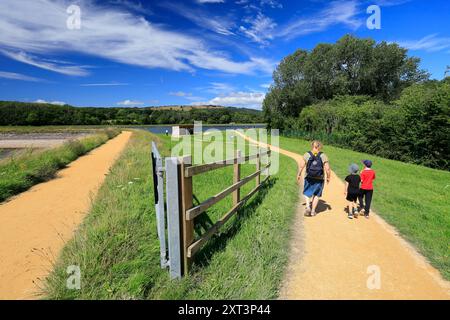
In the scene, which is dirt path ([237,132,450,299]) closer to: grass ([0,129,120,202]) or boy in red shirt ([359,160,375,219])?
boy in red shirt ([359,160,375,219])

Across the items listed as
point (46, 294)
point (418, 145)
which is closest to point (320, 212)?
point (46, 294)

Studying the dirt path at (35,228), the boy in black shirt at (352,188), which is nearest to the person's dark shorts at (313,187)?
the boy in black shirt at (352,188)

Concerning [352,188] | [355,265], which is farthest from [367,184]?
[355,265]

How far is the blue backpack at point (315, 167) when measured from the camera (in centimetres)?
574

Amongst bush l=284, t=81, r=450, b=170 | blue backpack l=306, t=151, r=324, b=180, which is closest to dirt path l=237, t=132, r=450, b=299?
blue backpack l=306, t=151, r=324, b=180

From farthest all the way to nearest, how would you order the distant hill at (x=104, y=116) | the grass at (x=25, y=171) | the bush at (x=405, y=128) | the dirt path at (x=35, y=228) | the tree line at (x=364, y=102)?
the distant hill at (x=104, y=116) → the tree line at (x=364, y=102) → the bush at (x=405, y=128) → the grass at (x=25, y=171) → the dirt path at (x=35, y=228)

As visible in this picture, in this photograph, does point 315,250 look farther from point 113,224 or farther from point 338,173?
point 338,173

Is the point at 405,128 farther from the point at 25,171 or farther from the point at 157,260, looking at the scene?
the point at 25,171

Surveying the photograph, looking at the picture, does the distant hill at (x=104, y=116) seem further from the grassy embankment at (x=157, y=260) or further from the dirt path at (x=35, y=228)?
the grassy embankment at (x=157, y=260)

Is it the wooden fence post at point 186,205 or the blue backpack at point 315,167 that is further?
the blue backpack at point 315,167

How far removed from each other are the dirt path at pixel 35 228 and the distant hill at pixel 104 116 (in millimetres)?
70970

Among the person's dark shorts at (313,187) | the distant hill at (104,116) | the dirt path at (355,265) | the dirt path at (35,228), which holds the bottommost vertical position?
the dirt path at (35,228)

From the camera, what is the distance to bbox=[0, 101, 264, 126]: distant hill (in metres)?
83.3

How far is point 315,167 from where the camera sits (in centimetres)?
575
